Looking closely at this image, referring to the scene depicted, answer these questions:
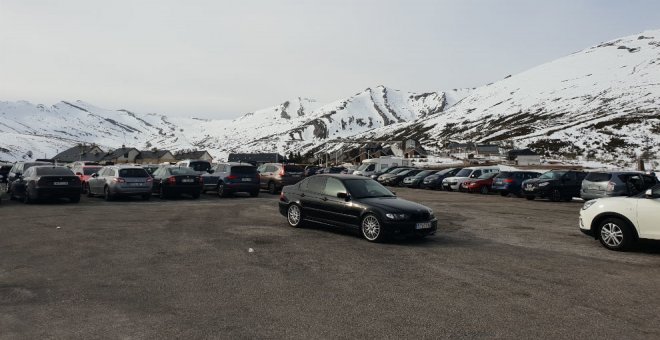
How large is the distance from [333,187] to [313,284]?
4.98 metres

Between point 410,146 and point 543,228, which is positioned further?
point 410,146

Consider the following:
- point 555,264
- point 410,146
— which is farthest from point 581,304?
point 410,146

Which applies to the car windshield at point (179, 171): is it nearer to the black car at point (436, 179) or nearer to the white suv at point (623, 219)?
the white suv at point (623, 219)

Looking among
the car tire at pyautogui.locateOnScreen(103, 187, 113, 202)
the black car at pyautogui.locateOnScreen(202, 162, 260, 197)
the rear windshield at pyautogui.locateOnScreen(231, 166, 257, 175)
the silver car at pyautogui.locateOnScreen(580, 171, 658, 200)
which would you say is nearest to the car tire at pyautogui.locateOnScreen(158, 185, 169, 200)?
the car tire at pyautogui.locateOnScreen(103, 187, 113, 202)

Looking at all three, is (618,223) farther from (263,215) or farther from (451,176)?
(451,176)

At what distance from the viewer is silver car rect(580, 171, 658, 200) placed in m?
18.5

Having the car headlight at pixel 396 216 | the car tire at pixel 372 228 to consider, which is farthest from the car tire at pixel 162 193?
the car headlight at pixel 396 216

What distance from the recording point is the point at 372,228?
10.5m

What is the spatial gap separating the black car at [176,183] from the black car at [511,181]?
49.7ft

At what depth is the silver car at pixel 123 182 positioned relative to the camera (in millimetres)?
20391

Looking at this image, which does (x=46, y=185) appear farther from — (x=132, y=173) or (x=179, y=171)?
(x=179, y=171)

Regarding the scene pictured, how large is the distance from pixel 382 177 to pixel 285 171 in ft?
51.5

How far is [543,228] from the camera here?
13016 mm

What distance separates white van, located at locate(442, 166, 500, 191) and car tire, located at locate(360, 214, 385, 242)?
21.1m
